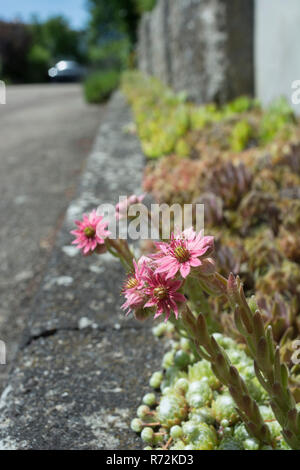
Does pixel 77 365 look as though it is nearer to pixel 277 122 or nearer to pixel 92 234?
pixel 92 234

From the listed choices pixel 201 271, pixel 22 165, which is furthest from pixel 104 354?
pixel 22 165

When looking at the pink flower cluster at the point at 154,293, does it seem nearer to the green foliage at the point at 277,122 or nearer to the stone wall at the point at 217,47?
the green foliage at the point at 277,122

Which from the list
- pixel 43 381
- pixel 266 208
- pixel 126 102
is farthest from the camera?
pixel 126 102

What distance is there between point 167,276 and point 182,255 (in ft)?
0.20

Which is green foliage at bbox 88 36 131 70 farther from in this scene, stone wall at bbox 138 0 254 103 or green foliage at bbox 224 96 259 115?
green foliage at bbox 224 96 259 115

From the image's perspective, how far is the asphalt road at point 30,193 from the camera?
283 centimetres

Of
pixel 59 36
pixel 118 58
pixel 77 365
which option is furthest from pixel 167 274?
pixel 59 36

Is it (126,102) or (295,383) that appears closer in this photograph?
(295,383)

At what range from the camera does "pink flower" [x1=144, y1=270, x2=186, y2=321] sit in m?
0.98

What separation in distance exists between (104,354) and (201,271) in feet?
2.65

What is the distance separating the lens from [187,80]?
5.57 metres

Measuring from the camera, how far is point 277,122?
12.1 feet
